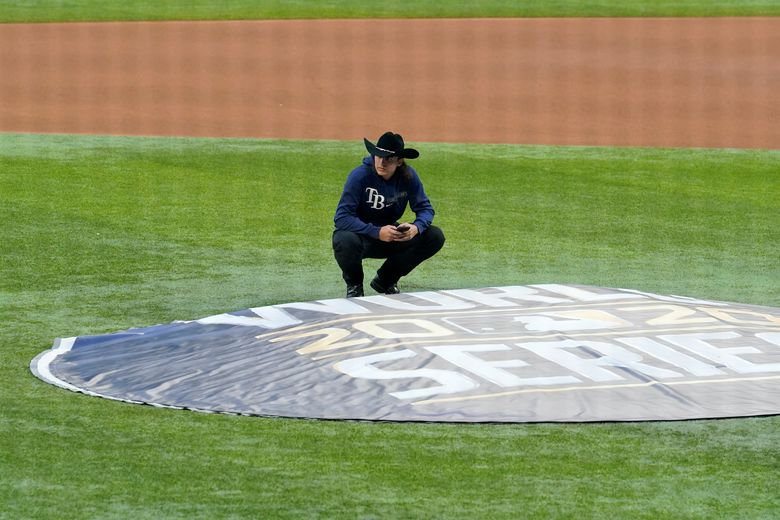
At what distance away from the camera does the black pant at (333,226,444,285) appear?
930cm

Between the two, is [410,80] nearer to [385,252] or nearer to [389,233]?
[385,252]

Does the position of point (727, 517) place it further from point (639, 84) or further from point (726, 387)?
point (639, 84)

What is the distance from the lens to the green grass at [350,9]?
103 feet

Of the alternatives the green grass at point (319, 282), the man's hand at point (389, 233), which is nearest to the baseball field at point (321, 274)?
the green grass at point (319, 282)

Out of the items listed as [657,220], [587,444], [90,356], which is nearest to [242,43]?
[657,220]

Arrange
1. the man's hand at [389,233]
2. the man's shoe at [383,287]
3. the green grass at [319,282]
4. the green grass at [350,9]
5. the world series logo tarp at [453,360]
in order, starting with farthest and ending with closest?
the green grass at [350,9] < the man's shoe at [383,287] < the man's hand at [389,233] < the world series logo tarp at [453,360] < the green grass at [319,282]

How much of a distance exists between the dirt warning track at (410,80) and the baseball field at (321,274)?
227 millimetres

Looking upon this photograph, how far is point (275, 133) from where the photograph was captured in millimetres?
18953

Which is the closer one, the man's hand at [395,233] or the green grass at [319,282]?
the green grass at [319,282]

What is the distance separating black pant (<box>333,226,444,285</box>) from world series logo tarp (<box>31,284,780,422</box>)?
75cm

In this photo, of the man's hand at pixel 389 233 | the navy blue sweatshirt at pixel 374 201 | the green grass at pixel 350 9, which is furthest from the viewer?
the green grass at pixel 350 9

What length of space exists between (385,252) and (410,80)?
14815mm

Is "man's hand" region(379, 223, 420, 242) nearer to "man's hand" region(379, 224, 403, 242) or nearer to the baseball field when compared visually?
"man's hand" region(379, 224, 403, 242)

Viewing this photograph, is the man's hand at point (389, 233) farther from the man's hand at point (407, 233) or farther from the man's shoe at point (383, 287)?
the man's shoe at point (383, 287)
